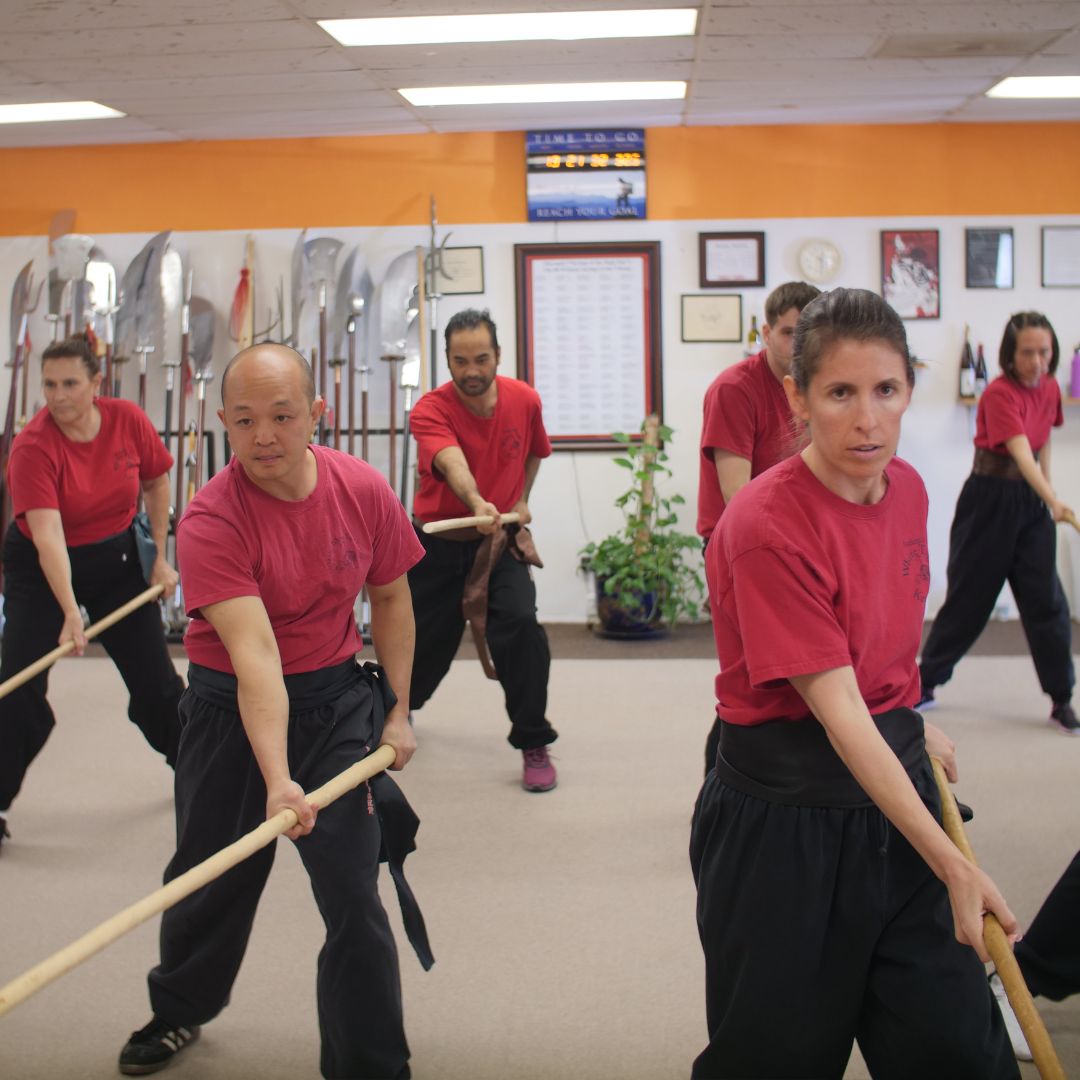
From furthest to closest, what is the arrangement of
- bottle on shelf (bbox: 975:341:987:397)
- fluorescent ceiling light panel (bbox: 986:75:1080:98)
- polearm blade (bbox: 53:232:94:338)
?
polearm blade (bbox: 53:232:94:338) < bottle on shelf (bbox: 975:341:987:397) < fluorescent ceiling light panel (bbox: 986:75:1080:98)

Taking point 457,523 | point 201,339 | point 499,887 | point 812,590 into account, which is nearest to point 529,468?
point 457,523

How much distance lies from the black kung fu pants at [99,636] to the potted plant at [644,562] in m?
2.93

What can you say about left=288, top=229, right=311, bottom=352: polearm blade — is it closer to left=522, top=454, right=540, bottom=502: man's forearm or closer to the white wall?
the white wall

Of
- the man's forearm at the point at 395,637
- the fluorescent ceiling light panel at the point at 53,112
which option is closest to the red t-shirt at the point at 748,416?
the man's forearm at the point at 395,637

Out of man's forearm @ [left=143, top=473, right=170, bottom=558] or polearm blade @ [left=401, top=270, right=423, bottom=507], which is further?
polearm blade @ [left=401, top=270, right=423, bottom=507]

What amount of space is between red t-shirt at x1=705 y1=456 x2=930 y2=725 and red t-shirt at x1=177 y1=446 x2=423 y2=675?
0.72m

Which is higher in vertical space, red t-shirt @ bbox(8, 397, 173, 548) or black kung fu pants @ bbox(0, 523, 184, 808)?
red t-shirt @ bbox(8, 397, 173, 548)

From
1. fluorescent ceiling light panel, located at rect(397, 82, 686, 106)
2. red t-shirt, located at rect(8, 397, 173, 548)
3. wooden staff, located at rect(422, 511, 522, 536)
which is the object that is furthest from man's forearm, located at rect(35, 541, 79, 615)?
fluorescent ceiling light panel, located at rect(397, 82, 686, 106)

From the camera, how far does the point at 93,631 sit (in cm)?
325

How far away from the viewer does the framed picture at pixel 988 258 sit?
20.6ft

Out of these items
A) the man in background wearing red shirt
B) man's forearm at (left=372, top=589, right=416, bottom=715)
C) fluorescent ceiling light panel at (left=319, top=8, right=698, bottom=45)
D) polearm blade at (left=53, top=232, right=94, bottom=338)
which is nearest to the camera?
man's forearm at (left=372, top=589, right=416, bottom=715)

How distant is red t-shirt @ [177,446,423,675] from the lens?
6.31ft

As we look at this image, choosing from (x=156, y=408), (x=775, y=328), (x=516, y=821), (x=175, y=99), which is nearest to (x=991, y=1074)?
(x=775, y=328)

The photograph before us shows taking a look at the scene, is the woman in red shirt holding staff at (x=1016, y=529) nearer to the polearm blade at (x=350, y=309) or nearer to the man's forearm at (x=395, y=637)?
the man's forearm at (x=395, y=637)
